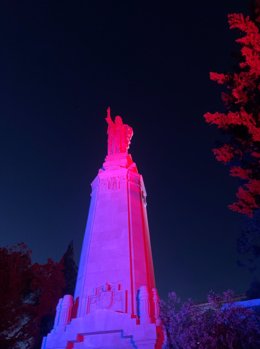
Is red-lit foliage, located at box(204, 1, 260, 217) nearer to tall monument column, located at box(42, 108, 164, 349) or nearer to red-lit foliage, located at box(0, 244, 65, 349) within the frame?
tall monument column, located at box(42, 108, 164, 349)

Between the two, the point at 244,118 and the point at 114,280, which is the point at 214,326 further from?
the point at 244,118

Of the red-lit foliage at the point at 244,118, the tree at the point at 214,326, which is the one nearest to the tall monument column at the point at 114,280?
the tree at the point at 214,326

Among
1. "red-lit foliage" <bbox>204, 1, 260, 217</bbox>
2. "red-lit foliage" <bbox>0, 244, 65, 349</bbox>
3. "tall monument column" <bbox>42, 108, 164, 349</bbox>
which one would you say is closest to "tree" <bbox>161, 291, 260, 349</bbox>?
"tall monument column" <bbox>42, 108, 164, 349</bbox>

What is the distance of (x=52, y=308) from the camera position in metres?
23.8

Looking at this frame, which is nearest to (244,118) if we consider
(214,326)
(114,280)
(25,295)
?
(214,326)

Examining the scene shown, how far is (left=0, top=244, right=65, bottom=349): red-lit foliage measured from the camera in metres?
21.2

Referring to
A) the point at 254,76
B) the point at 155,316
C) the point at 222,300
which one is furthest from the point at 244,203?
the point at 155,316

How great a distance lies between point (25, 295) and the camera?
23.7 meters

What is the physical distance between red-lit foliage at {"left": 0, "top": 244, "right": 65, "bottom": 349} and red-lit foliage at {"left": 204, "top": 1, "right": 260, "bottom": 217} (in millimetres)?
18198

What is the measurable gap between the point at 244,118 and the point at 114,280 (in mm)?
9444

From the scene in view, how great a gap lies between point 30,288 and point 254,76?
21730 millimetres

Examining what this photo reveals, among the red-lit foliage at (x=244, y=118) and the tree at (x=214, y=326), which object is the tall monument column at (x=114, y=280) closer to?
the tree at (x=214, y=326)

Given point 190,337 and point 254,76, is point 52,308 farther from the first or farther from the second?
point 254,76

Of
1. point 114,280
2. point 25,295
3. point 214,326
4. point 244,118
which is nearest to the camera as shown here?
point 244,118
